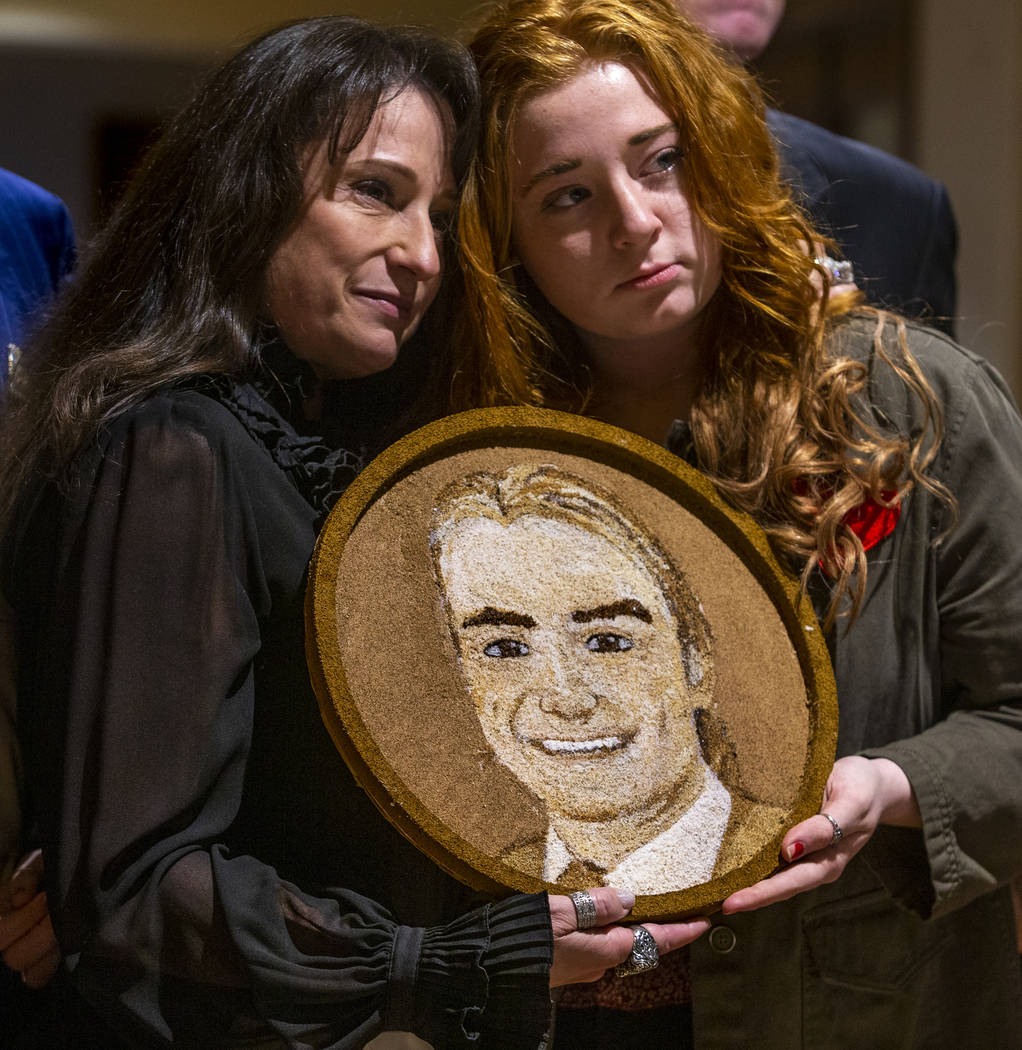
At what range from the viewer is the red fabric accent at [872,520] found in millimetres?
1096

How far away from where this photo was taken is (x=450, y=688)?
907mm

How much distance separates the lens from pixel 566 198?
1.02m

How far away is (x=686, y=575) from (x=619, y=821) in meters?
0.23

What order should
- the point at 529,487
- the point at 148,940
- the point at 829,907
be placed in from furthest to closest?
1. the point at 829,907
2. the point at 529,487
3. the point at 148,940

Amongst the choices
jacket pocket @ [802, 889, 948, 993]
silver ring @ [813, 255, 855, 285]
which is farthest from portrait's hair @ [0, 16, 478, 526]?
jacket pocket @ [802, 889, 948, 993]

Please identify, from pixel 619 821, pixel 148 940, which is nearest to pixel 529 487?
pixel 619 821

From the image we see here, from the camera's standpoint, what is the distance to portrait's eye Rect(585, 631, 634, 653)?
0.96 metres

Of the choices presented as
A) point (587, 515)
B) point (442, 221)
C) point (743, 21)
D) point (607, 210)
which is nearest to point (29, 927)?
point (587, 515)

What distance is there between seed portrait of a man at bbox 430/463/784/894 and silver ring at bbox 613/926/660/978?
0.03 m

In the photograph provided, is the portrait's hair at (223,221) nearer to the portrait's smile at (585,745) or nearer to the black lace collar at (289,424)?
the black lace collar at (289,424)

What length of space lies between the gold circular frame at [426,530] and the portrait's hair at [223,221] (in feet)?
0.52

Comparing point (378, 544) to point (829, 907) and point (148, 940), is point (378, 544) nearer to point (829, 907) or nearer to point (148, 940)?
point (148, 940)

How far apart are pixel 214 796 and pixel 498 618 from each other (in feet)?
0.84

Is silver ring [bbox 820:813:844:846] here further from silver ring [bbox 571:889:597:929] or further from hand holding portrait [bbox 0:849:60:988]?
hand holding portrait [bbox 0:849:60:988]
